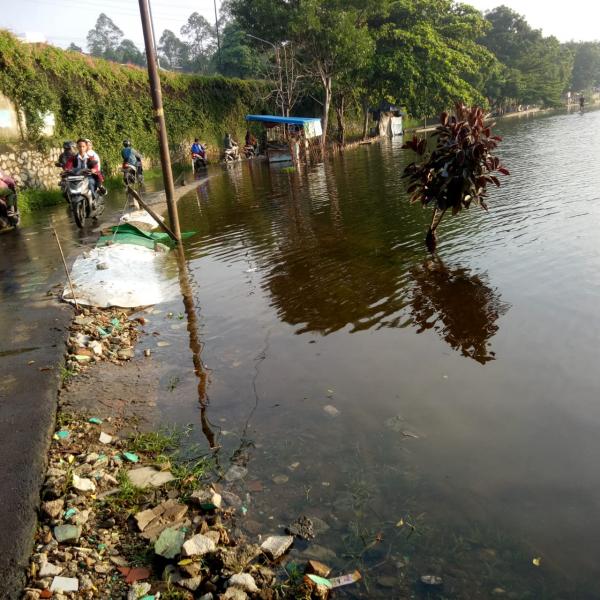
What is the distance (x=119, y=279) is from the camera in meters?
7.38

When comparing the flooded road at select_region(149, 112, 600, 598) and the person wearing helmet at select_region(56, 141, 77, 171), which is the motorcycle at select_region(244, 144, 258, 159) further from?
the flooded road at select_region(149, 112, 600, 598)

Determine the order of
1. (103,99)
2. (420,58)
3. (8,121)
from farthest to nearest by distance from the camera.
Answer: (420,58) < (103,99) < (8,121)

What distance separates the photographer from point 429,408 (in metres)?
4.18

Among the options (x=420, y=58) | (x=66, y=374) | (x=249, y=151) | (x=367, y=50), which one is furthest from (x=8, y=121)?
(x=420, y=58)

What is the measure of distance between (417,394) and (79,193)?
962cm

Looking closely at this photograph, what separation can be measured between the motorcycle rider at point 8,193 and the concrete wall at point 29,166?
496 centimetres

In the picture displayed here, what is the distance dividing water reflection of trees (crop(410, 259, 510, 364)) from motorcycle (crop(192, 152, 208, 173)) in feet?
71.0

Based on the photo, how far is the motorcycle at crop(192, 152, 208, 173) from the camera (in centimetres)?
2695

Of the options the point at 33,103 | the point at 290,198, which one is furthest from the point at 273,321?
the point at 33,103

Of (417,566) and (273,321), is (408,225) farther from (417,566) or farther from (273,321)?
(417,566)

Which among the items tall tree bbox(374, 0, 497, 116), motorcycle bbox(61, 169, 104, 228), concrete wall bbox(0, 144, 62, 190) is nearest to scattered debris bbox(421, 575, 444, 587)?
motorcycle bbox(61, 169, 104, 228)

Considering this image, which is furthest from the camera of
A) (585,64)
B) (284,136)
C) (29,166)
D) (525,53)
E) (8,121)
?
(585,64)

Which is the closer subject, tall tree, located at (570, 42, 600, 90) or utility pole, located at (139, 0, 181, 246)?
utility pole, located at (139, 0, 181, 246)

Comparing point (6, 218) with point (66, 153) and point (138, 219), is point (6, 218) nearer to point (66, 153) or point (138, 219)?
point (66, 153)
